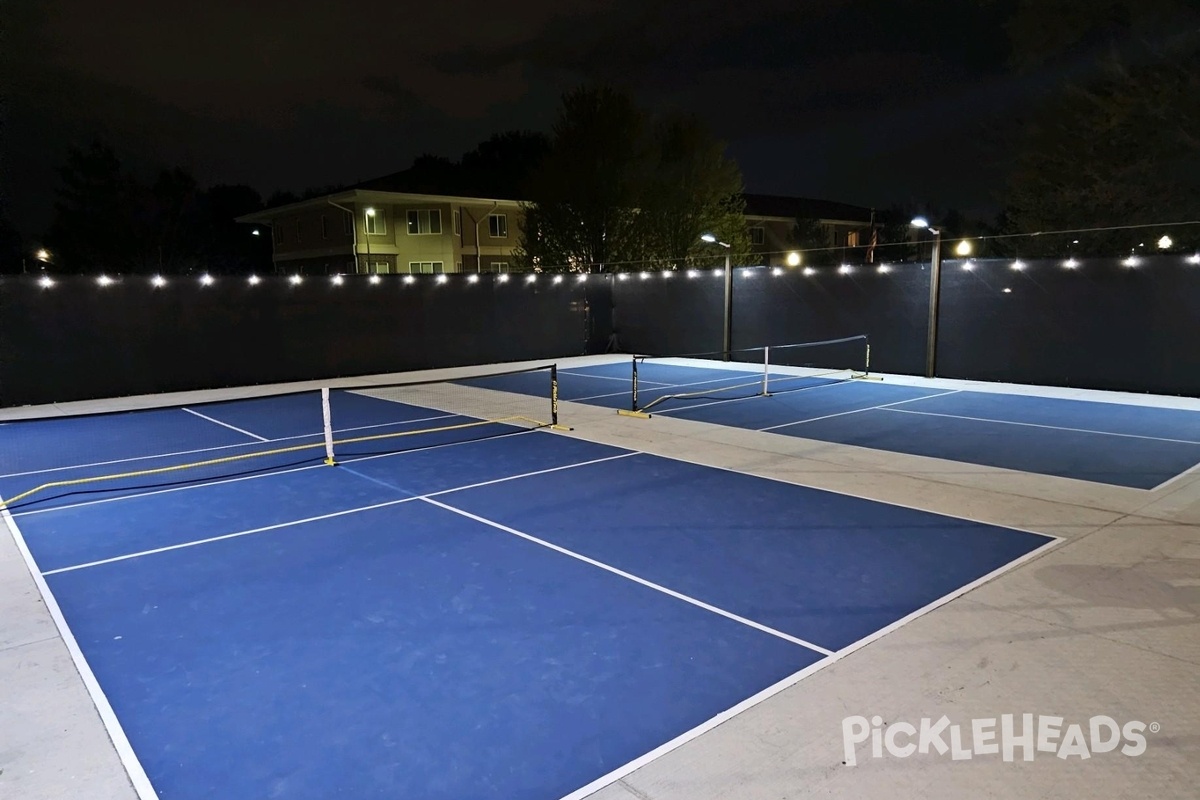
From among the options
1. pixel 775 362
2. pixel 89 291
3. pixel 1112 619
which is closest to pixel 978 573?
pixel 1112 619

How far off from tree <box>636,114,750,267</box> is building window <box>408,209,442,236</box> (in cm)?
972

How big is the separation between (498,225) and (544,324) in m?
15.9

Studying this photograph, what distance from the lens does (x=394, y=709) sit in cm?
417

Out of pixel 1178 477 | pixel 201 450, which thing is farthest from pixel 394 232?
pixel 1178 477

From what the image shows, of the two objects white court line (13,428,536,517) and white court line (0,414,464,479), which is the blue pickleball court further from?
white court line (0,414,464,479)

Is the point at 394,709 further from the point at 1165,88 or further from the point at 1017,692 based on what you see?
the point at 1165,88

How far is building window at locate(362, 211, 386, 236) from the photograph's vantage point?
3562cm

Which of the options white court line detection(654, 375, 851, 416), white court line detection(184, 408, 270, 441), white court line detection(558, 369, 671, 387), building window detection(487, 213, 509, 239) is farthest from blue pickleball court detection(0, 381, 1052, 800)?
building window detection(487, 213, 509, 239)

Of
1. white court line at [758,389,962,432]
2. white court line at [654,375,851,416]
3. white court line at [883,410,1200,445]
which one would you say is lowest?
white court line at [883,410,1200,445]

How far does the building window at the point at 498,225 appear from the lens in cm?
3866

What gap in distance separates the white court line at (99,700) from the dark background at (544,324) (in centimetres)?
1249

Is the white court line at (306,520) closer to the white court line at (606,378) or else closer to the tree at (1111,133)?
the white court line at (606,378)

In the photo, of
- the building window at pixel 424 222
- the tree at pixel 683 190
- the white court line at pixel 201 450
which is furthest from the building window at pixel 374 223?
the white court line at pixel 201 450

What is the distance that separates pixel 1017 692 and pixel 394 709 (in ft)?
11.3
